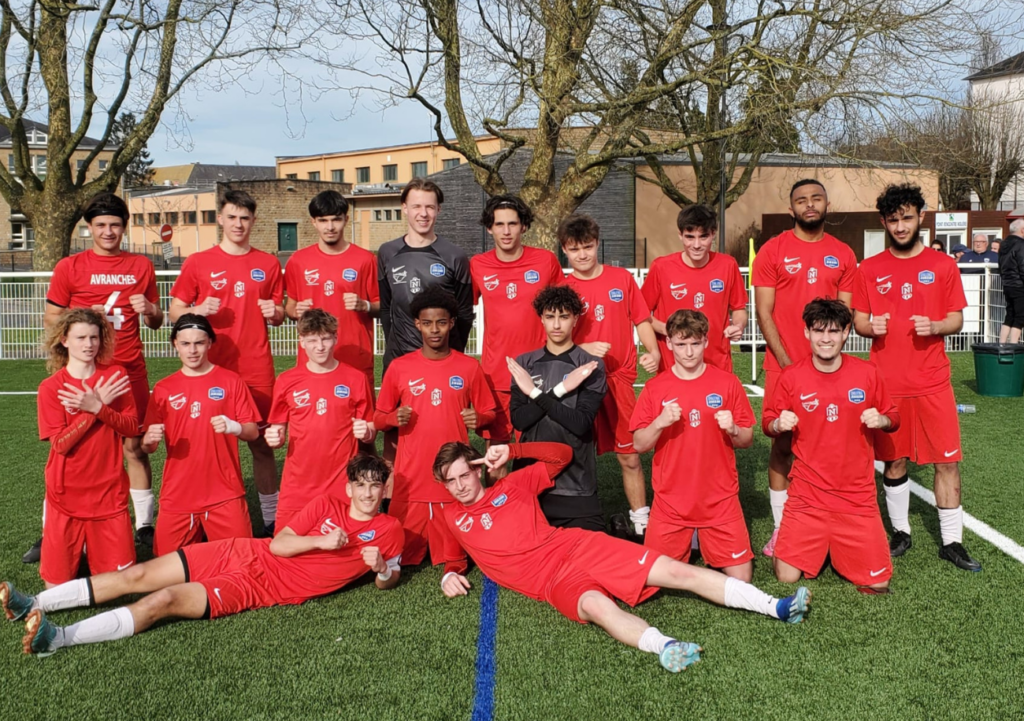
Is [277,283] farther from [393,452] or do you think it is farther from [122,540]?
[122,540]

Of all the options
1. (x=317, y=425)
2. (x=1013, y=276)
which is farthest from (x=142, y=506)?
(x=1013, y=276)

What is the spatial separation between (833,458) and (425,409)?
2245 millimetres

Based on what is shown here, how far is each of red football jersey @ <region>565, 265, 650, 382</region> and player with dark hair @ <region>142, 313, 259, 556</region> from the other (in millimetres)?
2075

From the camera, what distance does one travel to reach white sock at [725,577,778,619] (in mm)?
3982

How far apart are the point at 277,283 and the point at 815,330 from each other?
10.8ft

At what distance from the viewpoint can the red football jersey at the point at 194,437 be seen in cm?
469

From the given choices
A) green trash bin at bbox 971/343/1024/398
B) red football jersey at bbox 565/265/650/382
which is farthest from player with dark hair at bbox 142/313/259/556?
green trash bin at bbox 971/343/1024/398

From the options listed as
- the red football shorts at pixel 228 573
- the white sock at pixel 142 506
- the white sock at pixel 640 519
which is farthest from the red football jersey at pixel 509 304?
the white sock at pixel 142 506

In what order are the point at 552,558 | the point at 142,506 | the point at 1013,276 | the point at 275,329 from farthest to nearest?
the point at 275,329, the point at 1013,276, the point at 142,506, the point at 552,558

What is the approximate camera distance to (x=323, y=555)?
14.3ft

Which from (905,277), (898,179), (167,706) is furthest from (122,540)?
(898,179)

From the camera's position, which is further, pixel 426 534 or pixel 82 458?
pixel 426 534

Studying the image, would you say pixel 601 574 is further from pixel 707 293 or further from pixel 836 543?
pixel 707 293

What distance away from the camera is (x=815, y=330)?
14.6ft
